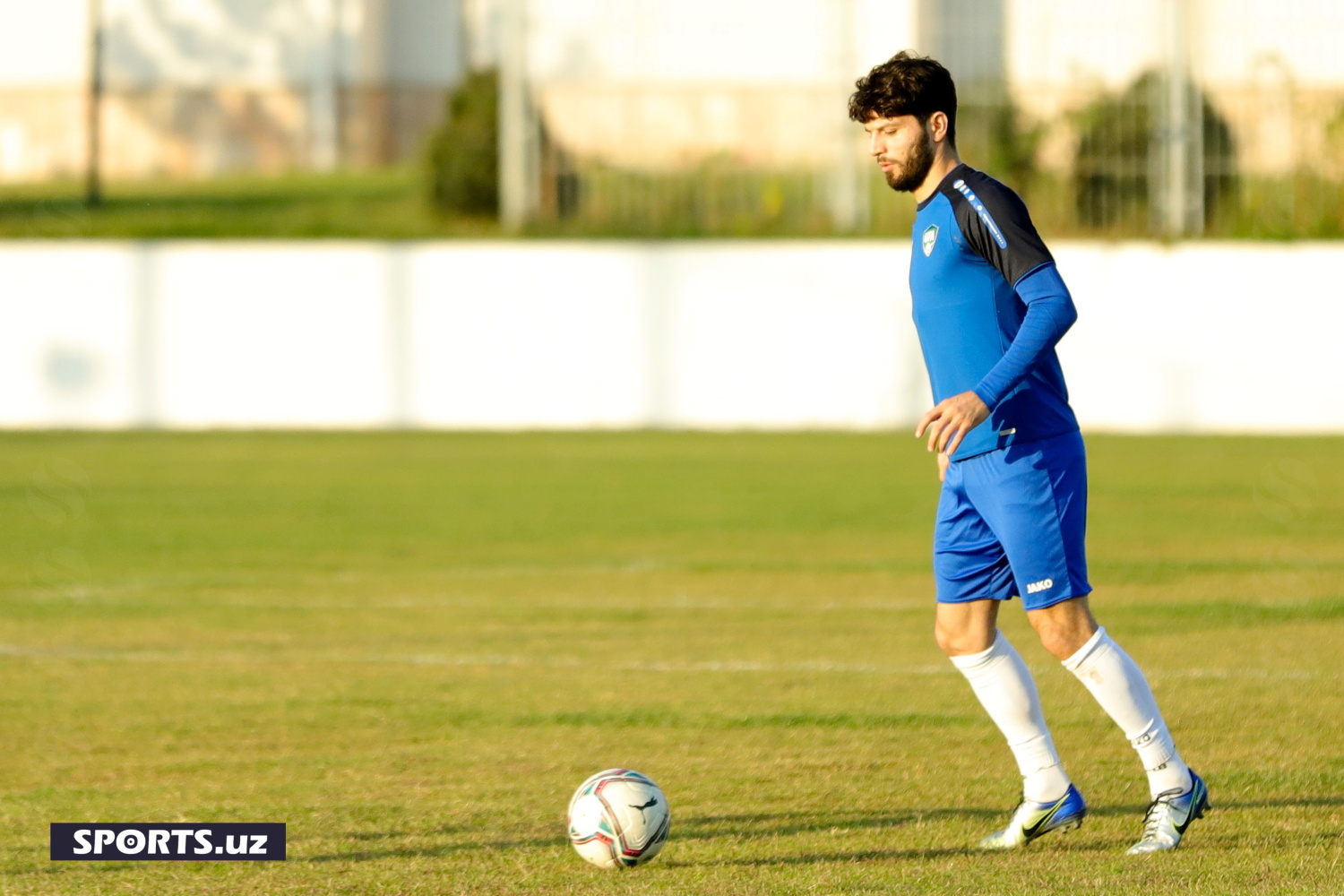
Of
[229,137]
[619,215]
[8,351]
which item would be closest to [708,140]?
[619,215]

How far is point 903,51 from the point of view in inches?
214

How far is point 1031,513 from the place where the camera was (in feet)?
16.7

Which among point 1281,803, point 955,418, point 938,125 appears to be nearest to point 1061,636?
point 955,418

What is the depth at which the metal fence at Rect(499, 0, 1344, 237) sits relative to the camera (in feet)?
69.6

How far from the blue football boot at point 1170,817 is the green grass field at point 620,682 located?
62mm

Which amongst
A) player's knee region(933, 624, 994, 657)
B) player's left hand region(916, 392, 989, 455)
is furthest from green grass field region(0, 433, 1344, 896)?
player's left hand region(916, 392, 989, 455)

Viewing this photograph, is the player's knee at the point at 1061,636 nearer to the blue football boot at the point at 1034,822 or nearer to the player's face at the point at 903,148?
the blue football boot at the point at 1034,822

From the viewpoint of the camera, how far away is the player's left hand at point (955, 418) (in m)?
4.91

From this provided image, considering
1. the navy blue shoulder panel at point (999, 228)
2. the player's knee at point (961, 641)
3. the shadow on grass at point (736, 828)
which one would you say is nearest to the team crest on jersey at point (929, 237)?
the navy blue shoulder panel at point (999, 228)

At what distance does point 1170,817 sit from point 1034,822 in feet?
1.15

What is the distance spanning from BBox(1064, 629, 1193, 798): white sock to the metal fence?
53.5 feet

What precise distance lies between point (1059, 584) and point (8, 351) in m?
17.6

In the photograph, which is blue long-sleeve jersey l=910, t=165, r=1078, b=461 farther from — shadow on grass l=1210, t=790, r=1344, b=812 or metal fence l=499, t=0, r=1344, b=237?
metal fence l=499, t=0, r=1344, b=237

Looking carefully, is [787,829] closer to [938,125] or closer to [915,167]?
[915,167]
